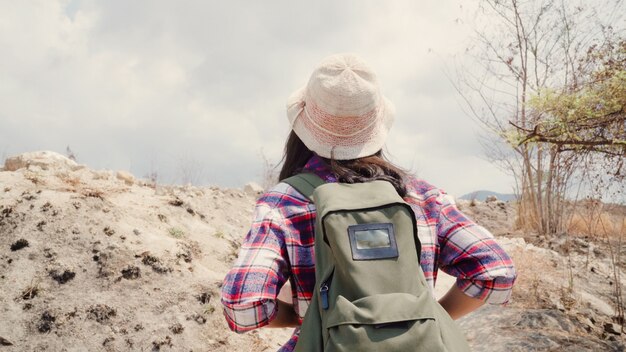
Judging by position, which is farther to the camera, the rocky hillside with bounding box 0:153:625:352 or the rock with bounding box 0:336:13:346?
the rocky hillside with bounding box 0:153:625:352

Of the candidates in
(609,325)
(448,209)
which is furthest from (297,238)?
(609,325)

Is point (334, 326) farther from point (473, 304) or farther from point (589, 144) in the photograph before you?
point (589, 144)

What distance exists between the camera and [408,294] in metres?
1.32

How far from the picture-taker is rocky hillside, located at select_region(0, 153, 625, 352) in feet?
14.0

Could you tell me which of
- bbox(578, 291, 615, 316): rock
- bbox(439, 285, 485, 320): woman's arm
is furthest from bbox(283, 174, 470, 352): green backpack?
bbox(578, 291, 615, 316): rock

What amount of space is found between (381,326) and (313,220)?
0.36 metres

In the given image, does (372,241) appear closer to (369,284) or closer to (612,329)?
(369,284)

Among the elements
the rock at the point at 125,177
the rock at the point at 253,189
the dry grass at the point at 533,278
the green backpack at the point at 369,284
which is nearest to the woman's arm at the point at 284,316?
the green backpack at the point at 369,284

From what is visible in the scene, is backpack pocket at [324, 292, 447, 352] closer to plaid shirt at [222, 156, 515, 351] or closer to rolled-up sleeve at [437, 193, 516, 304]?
plaid shirt at [222, 156, 515, 351]

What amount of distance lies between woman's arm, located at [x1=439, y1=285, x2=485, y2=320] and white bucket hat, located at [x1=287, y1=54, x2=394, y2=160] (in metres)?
0.59

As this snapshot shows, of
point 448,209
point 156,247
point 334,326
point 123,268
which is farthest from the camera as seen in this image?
point 156,247

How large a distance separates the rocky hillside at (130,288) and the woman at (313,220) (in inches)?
117

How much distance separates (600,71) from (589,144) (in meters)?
0.75

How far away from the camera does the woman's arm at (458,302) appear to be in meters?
1.79
